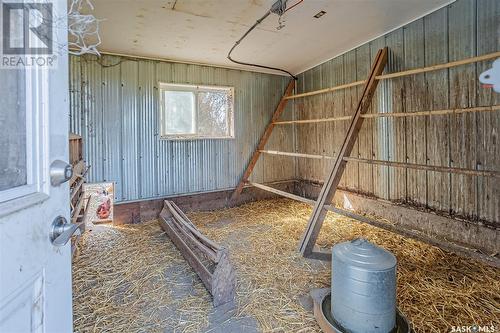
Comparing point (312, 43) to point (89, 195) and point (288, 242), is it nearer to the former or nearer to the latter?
point (288, 242)

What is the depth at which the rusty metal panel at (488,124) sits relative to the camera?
252 cm

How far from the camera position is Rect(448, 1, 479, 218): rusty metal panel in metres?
2.68

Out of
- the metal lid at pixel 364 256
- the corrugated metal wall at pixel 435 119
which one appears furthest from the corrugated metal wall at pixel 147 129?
the metal lid at pixel 364 256

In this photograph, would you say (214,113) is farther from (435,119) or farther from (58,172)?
(58,172)

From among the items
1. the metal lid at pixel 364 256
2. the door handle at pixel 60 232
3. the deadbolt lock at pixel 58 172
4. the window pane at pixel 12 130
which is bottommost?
the metal lid at pixel 364 256

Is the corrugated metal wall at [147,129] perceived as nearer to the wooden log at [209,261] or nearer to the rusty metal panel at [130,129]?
the rusty metal panel at [130,129]

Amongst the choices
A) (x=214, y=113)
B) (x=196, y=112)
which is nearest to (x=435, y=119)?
(x=214, y=113)

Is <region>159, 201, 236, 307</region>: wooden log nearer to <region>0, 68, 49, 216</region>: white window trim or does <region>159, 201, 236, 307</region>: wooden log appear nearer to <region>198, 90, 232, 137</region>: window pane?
<region>0, 68, 49, 216</region>: white window trim

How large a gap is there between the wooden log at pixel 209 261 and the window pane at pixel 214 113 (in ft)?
5.85

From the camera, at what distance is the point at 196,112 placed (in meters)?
4.23

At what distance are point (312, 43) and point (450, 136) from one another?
2.08 metres

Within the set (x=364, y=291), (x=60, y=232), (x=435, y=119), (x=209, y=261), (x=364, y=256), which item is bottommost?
(x=209, y=261)

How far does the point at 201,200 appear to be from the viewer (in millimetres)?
4332

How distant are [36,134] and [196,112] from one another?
3.67 meters
